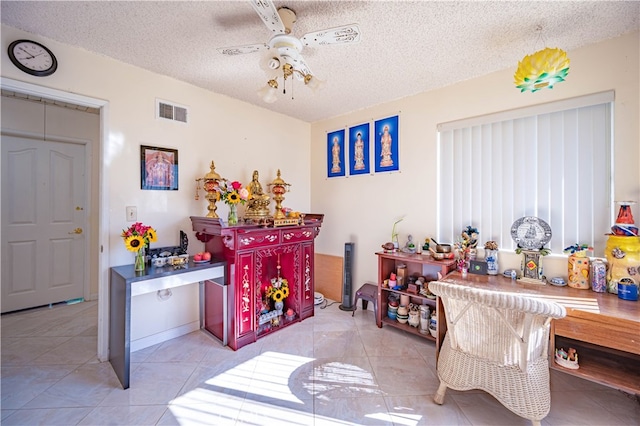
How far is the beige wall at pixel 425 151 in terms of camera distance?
5.84 ft

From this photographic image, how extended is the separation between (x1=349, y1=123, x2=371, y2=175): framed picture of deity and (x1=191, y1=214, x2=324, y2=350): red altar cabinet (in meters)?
0.89

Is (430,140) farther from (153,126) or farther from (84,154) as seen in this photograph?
(84,154)

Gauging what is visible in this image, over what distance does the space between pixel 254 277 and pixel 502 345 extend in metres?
1.90

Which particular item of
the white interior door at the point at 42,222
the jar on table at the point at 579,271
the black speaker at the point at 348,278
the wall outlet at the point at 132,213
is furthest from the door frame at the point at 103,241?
the jar on table at the point at 579,271

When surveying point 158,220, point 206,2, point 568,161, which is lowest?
point 158,220

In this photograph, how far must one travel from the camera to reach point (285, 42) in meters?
1.50

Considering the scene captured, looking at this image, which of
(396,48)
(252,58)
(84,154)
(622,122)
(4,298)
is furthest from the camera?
(84,154)

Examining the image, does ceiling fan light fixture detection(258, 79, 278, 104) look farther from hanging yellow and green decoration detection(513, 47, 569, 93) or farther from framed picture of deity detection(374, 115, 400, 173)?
framed picture of deity detection(374, 115, 400, 173)

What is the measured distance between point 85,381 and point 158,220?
1.27 meters

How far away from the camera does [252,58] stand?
6.87ft

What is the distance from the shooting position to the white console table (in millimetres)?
1776

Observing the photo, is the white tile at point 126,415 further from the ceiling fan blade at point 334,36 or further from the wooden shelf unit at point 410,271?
the ceiling fan blade at point 334,36

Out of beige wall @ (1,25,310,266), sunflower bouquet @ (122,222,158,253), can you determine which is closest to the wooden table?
sunflower bouquet @ (122,222,158,253)

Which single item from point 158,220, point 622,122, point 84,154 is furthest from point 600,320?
point 84,154
